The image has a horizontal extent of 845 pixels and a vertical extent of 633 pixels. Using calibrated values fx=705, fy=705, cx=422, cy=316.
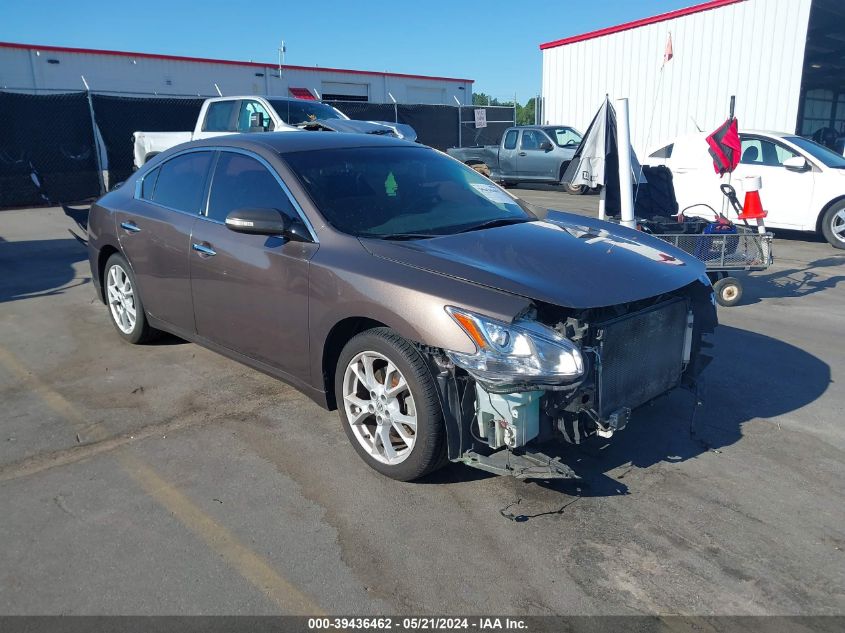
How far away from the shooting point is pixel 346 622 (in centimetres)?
262

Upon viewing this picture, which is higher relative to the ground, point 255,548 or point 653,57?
point 653,57

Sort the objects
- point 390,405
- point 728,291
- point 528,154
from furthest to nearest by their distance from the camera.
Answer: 1. point 528,154
2. point 728,291
3. point 390,405

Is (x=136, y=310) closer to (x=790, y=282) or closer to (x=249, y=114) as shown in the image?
(x=790, y=282)

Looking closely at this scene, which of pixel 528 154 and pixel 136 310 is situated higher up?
pixel 528 154

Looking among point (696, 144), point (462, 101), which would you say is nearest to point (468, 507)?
point (696, 144)

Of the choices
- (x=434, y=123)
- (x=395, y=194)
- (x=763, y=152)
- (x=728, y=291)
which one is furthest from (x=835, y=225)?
(x=434, y=123)

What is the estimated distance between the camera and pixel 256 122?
13023 mm

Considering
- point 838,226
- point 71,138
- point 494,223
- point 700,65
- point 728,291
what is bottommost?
point 728,291

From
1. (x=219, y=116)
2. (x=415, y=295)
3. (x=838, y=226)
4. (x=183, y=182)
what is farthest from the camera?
(x=219, y=116)

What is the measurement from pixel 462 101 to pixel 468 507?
1587 inches

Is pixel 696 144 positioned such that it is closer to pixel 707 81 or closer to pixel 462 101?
pixel 707 81

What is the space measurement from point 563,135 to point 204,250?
58.3 ft

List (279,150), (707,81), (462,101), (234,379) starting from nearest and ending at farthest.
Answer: (279,150) < (234,379) < (707,81) < (462,101)

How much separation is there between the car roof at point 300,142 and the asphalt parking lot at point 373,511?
165cm
